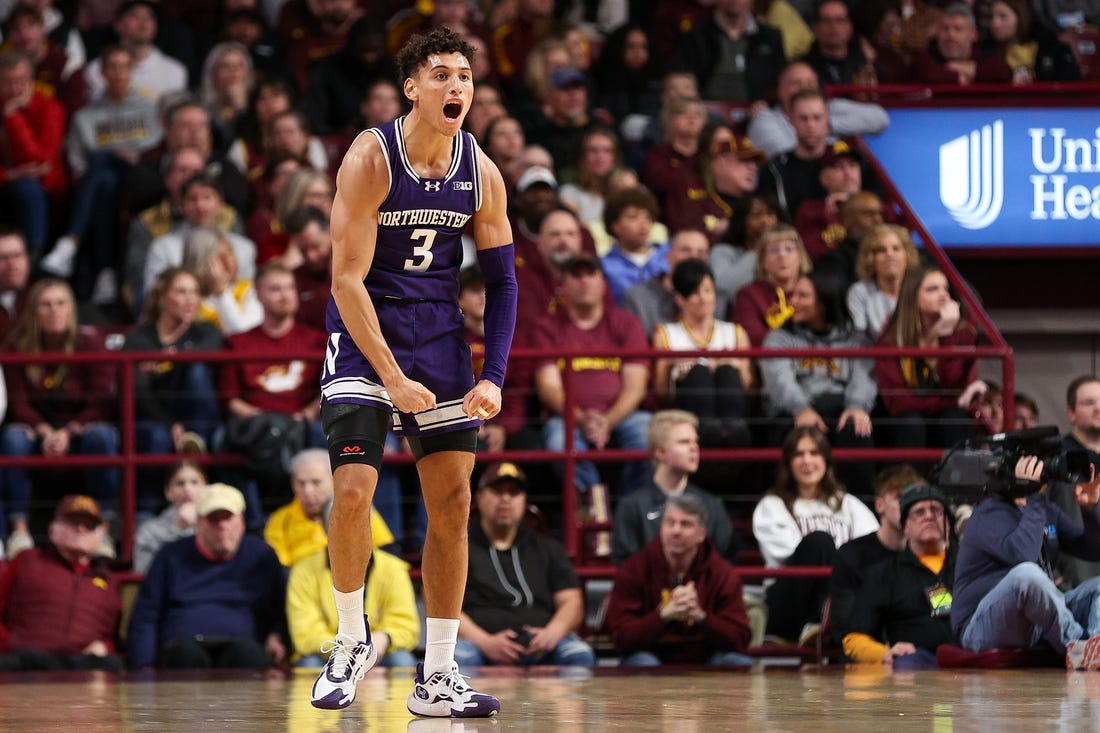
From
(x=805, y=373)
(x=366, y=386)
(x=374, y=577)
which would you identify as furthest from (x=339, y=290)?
(x=805, y=373)

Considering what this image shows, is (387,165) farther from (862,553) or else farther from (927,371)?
(927,371)

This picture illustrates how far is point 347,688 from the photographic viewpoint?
563 centimetres

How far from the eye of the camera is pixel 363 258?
5703 mm

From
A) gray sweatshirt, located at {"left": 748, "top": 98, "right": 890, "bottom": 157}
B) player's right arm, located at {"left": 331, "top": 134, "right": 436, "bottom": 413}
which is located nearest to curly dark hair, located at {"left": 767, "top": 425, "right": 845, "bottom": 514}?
gray sweatshirt, located at {"left": 748, "top": 98, "right": 890, "bottom": 157}

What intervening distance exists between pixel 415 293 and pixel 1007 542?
338 centimetres

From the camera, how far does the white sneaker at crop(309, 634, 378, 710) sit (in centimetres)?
558

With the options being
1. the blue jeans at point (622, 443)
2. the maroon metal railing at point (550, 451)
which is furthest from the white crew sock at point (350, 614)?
the blue jeans at point (622, 443)

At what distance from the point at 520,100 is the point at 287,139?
6.24ft

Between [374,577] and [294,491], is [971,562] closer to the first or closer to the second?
[374,577]

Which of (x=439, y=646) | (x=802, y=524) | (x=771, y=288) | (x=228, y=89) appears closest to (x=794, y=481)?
(x=802, y=524)

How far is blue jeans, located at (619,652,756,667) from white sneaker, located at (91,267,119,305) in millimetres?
4862

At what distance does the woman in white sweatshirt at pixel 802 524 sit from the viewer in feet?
30.9

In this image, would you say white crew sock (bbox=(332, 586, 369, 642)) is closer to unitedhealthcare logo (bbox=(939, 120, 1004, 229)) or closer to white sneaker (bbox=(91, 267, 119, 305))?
white sneaker (bbox=(91, 267, 119, 305))

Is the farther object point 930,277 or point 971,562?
point 930,277
